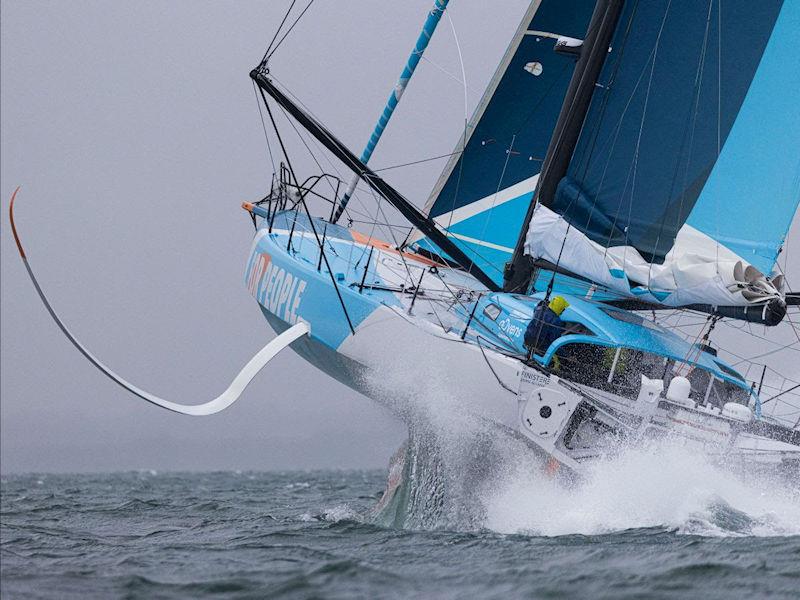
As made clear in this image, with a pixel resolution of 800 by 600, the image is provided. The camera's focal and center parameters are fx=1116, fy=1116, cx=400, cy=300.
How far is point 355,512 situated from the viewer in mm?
9523

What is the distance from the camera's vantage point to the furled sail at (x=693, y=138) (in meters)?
8.84

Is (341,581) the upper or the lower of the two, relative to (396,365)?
lower

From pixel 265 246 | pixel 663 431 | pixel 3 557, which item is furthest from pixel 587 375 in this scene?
pixel 3 557

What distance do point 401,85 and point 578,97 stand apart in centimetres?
301

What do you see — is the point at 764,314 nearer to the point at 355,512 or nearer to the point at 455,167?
the point at 355,512

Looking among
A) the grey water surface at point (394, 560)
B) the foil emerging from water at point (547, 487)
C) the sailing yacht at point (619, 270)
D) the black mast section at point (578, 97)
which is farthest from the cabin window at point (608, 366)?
the black mast section at point (578, 97)

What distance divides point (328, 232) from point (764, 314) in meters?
4.67

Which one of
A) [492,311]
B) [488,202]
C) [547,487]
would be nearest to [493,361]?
[547,487]

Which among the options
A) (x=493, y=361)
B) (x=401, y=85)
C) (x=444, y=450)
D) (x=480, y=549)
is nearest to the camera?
(x=480, y=549)

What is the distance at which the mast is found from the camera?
438 inches

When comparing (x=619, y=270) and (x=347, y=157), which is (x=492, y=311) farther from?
(x=347, y=157)

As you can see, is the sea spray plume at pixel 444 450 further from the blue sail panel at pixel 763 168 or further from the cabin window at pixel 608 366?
the blue sail panel at pixel 763 168

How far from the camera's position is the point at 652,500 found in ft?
23.6

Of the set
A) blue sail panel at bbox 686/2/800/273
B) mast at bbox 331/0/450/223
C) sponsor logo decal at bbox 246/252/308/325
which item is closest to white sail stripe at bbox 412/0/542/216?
mast at bbox 331/0/450/223
